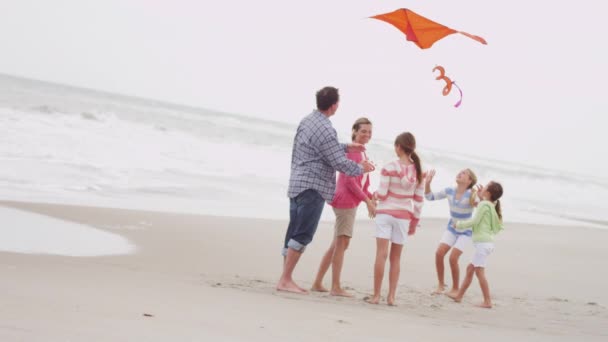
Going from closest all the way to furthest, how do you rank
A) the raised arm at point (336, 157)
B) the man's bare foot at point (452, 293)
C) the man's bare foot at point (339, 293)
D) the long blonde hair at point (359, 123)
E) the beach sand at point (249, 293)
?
the beach sand at point (249, 293), the raised arm at point (336, 157), the man's bare foot at point (339, 293), the long blonde hair at point (359, 123), the man's bare foot at point (452, 293)

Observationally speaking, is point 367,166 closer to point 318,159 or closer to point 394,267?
point 318,159

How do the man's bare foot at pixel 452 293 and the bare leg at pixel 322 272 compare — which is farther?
the man's bare foot at pixel 452 293

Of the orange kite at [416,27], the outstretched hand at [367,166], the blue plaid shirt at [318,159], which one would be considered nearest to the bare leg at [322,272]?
the blue plaid shirt at [318,159]

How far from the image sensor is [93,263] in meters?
5.78

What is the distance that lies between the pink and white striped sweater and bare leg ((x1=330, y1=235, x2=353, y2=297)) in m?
0.48

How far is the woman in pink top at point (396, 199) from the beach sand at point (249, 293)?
1.10 feet

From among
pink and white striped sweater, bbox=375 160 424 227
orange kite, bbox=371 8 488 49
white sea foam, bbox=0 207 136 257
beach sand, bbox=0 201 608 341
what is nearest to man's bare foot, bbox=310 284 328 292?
beach sand, bbox=0 201 608 341

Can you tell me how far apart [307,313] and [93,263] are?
216 cm

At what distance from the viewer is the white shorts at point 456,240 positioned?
6.78m

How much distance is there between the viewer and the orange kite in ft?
22.1

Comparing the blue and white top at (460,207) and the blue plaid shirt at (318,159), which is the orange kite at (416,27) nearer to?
the blue and white top at (460,207)

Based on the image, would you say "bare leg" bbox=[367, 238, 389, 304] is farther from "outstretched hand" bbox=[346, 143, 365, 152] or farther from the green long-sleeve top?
the green long-sleeve top

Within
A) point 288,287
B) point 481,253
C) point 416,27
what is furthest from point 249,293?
point 416,27

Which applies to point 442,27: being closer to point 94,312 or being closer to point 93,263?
point 93,263
